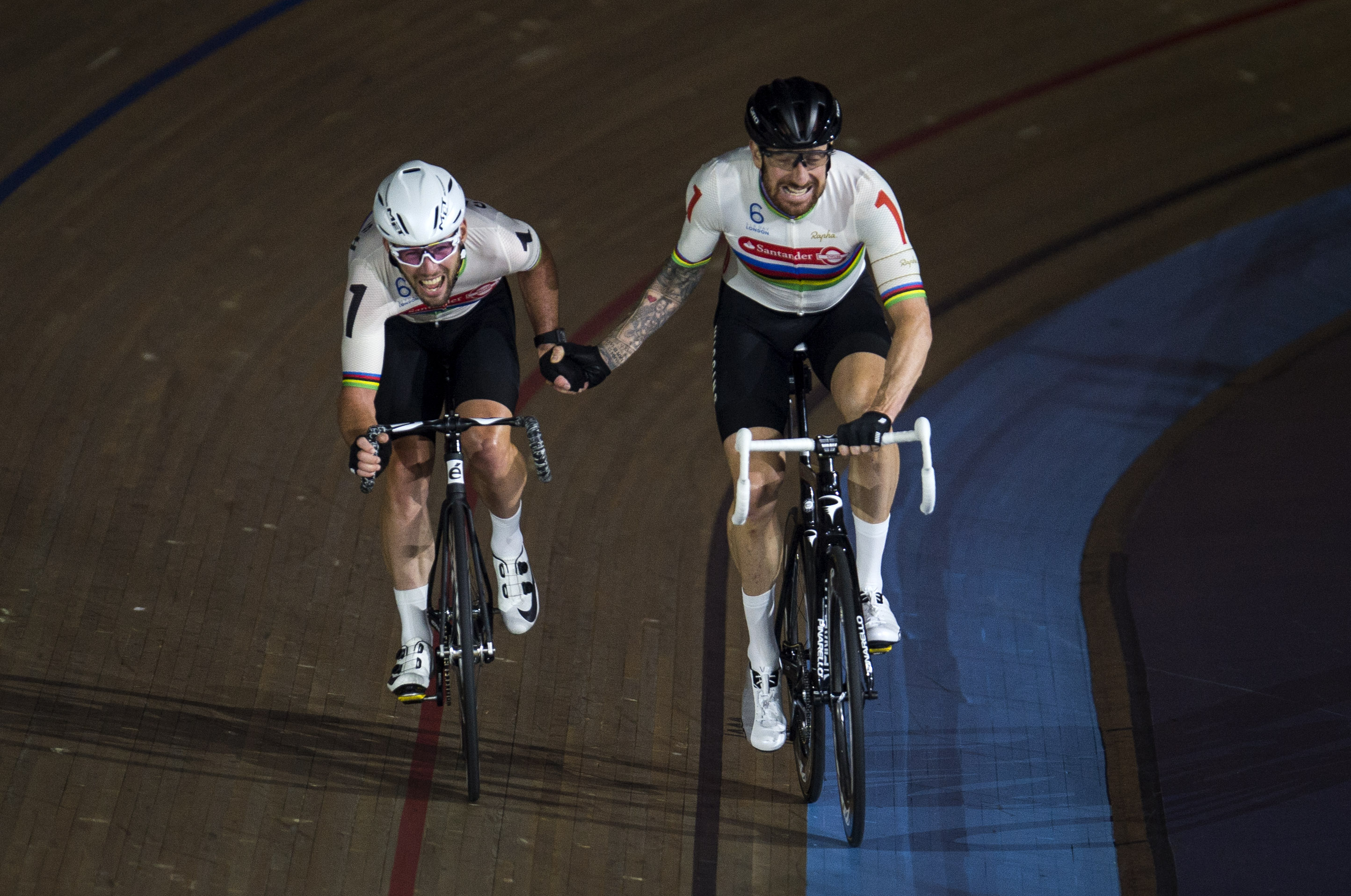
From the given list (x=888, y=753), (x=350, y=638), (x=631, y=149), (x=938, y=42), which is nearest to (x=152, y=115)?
(x=631, y=149)

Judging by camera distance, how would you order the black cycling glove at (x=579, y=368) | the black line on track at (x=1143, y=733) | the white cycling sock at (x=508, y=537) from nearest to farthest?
the black cycling glove at (x=579, y=368)
the black line on track at (x=1143, y=733)
the white cycling sock at (x=508, y=537)

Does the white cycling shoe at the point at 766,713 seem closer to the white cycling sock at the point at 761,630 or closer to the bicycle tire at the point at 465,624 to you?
the white cycling sock at the point at 761,630

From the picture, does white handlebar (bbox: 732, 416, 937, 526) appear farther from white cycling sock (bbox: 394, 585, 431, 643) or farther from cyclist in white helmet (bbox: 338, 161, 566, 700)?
white cycling sock (bbox: 394, 585, 431, 643)

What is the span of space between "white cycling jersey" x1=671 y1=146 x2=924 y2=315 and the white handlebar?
44 centimetres

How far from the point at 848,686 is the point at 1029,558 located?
1.55 m

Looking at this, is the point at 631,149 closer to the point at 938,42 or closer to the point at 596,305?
the point at 596,305

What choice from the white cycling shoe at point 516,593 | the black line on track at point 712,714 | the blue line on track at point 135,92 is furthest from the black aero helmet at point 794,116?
the blue line on track at point 135,92

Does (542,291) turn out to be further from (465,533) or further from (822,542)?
(822,542)

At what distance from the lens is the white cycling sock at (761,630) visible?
3.24m

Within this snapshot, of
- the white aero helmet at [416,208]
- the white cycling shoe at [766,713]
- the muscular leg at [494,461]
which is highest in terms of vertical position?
the white aero helmet at [416,208]

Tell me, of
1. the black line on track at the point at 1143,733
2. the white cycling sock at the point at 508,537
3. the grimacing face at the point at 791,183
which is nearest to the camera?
the grimacing face at the point at 791,183

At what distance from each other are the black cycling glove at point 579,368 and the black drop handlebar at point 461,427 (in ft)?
0.39

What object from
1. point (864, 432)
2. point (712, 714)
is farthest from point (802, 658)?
point (864, 432)

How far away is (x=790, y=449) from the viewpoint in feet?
9.03
